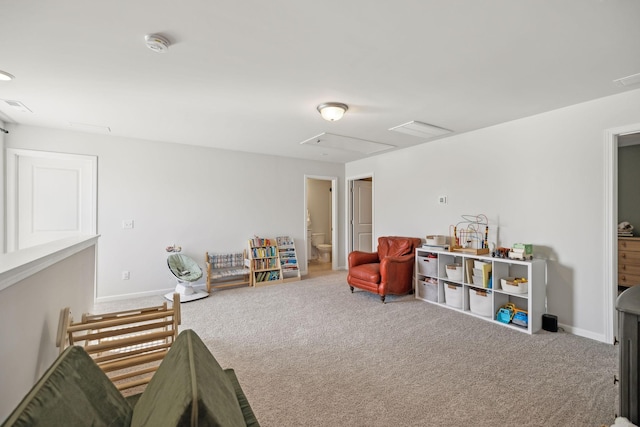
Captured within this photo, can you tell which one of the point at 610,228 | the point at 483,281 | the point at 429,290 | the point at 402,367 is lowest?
the point at 402,367

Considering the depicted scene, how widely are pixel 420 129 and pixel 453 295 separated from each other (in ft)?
7.40

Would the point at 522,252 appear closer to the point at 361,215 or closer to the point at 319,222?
the point at 361,215

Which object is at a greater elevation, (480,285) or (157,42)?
(157,42)

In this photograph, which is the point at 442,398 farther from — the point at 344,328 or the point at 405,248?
the point at 405,248

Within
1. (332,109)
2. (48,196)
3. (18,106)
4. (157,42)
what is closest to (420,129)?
(332,109)

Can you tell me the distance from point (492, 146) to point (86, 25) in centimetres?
423

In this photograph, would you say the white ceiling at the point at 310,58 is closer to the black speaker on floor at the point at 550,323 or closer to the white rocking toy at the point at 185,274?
the white rocking toy at the point at 185,274

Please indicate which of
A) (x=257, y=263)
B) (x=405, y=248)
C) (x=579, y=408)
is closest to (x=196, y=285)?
(x=257, y=263)

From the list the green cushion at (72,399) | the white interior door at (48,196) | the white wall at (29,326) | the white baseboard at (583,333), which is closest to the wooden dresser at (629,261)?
the white baseboard at (583,333)

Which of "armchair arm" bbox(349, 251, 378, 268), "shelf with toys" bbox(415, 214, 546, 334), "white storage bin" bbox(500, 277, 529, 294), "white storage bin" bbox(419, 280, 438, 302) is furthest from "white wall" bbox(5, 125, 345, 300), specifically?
"white storage bin" bbox(500, 277, 529, 294)

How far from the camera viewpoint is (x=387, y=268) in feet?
13.7

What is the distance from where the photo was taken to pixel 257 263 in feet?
17.4

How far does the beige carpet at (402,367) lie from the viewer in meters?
1.89

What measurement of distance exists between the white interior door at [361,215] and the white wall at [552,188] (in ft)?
7.14
